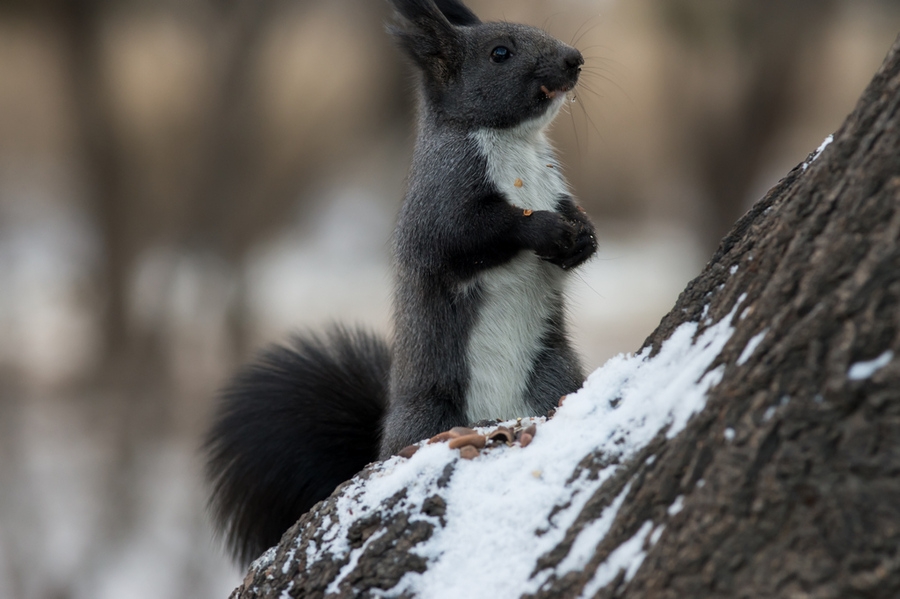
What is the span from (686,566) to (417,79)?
178 centimetres

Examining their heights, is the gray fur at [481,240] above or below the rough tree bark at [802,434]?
above

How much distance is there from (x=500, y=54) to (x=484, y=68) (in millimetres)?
58

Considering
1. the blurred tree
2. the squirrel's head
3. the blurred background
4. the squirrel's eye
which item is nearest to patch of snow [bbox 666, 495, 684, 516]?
the squirrel's head

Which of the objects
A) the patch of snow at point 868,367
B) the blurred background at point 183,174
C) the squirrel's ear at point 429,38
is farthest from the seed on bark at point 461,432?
the blurred background at point 183,174

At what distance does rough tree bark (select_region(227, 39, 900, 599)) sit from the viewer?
0.86 meters

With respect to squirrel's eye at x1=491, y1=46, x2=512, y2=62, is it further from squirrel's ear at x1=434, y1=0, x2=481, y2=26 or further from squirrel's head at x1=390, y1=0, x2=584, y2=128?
squirrel's ear at x1=434, y1=0, x2=481, y2=26

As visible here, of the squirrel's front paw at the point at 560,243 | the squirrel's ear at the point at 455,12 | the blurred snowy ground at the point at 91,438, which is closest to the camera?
the squirrel's front paw at the point at 560,243

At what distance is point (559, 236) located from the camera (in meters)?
2.06

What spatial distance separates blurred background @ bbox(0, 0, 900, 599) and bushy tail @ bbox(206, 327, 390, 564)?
2617 millimetres

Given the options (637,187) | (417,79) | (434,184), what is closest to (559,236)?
(434,184)

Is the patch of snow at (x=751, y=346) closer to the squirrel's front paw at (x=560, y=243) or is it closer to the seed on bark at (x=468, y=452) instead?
the seed on bark at (x=468, y=452)

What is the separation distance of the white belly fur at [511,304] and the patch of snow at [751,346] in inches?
45.7

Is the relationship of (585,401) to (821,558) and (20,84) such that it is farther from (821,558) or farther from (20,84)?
(20,84)

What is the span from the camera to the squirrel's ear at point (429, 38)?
2285 mm
